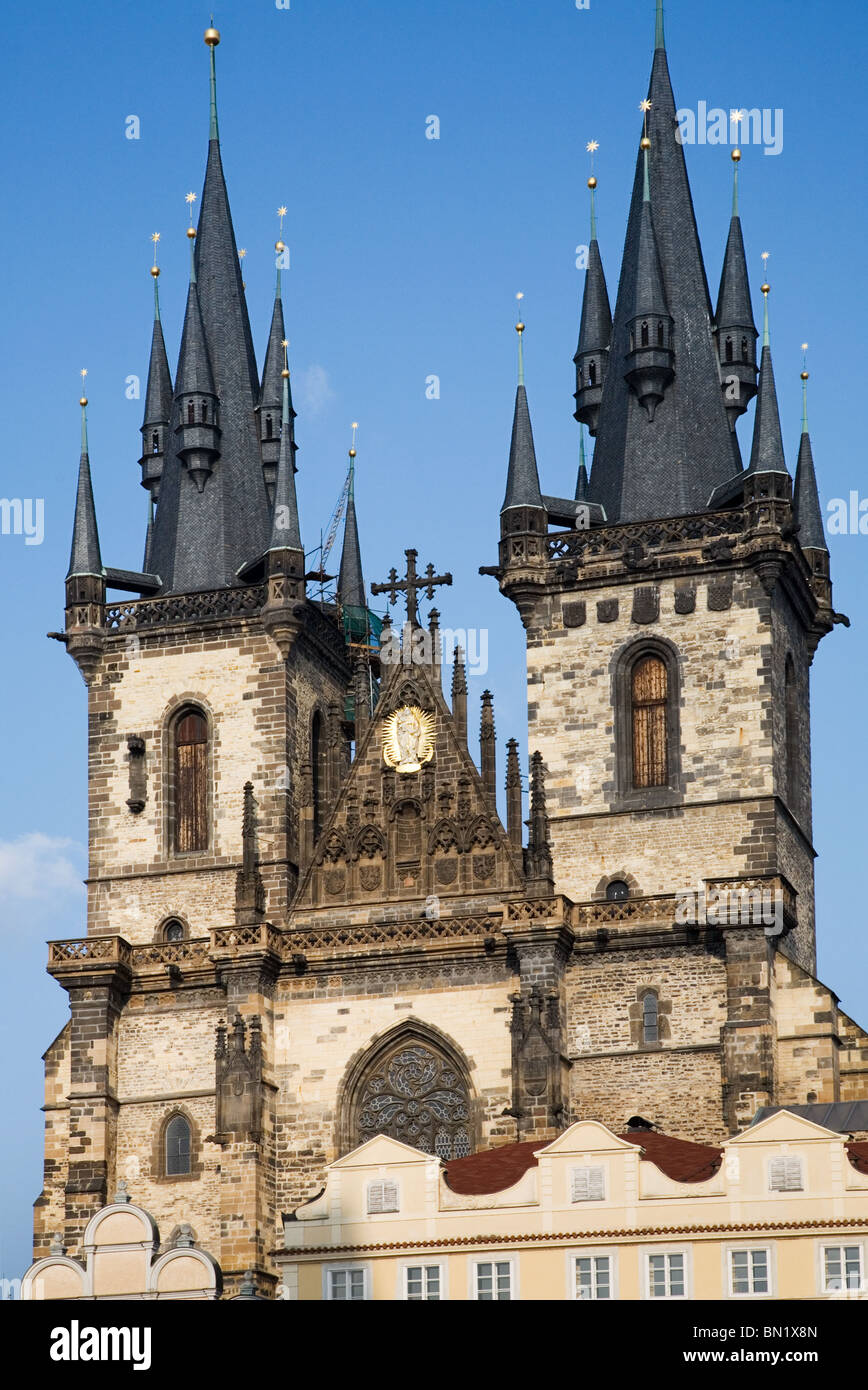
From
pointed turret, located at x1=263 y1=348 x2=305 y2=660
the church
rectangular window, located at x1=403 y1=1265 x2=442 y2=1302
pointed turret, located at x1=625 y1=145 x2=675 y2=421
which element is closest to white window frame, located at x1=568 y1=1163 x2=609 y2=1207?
rectangular window, located at x1=403 y1=1265 x2=442 y2=1302

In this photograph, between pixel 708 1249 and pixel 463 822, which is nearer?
pixel 708 1249

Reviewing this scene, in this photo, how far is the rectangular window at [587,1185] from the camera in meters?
46.3

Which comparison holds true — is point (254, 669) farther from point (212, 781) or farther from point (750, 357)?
point (750, 357)

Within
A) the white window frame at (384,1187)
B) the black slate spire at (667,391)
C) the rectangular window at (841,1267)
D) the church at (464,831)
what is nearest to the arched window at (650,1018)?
the church at (464,831)

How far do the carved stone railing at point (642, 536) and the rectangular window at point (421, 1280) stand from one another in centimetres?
1816

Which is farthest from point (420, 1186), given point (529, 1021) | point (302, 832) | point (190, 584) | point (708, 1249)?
point (190, 584)

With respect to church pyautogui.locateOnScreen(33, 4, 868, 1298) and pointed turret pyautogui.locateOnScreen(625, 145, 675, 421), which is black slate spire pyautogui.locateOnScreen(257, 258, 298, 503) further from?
pointed turret pyautogui.locateOnScreen(625, 145, 675, 421)

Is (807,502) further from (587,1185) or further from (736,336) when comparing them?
(587,1185)

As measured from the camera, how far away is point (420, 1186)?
155ft

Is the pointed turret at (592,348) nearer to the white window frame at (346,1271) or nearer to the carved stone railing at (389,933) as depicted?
the carved stone railing at (389,933)

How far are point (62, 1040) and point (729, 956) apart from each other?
1311 cm

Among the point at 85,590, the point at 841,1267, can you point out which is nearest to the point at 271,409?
the point at 85,590

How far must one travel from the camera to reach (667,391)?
6275 centimetres

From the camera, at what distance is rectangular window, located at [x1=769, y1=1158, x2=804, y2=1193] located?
45.3 meters
